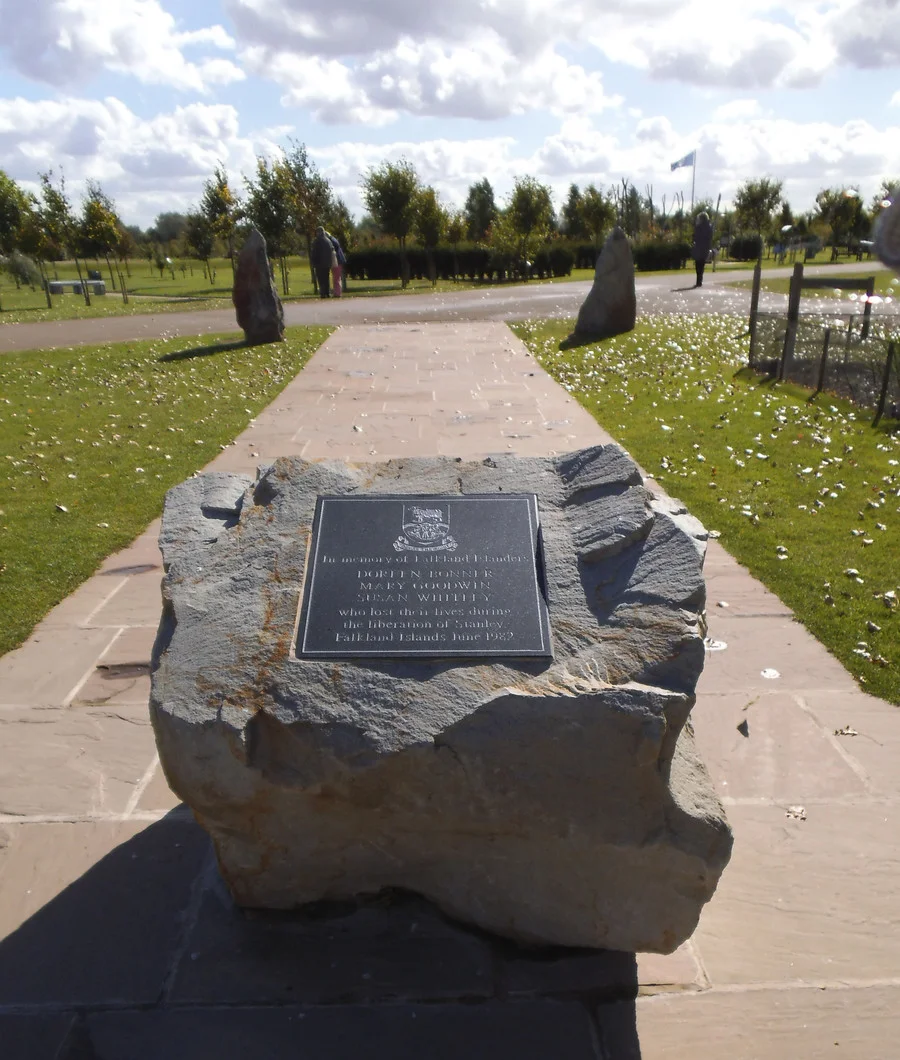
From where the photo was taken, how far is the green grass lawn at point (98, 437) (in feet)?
16.2

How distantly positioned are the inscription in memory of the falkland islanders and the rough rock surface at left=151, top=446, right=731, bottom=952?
5 cm

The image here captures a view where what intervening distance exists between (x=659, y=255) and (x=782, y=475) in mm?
31054

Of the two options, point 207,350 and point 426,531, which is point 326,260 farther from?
point 426,531

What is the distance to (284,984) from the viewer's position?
2.20 metres

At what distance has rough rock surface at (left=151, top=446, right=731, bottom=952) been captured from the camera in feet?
6.60

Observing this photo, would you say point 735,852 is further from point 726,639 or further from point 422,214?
point 422,214

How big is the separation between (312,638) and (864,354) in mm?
8477

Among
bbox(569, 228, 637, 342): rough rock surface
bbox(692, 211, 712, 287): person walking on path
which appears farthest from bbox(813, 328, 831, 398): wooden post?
bbox(692, 211, 712, 287): person walking on path

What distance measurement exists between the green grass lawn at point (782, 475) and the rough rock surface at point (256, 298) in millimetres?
4931

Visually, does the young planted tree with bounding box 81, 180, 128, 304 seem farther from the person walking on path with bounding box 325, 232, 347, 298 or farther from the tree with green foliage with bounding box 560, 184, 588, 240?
the tree with green foliage with bounding box 560, 184, 588, 240

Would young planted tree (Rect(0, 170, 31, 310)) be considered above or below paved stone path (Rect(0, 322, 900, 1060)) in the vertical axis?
above

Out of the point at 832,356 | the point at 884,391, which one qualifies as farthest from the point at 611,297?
the point at 884,391

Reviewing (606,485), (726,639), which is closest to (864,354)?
(726,639)

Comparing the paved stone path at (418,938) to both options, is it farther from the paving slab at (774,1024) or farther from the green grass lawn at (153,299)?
the green grass lawn at (153,299)
